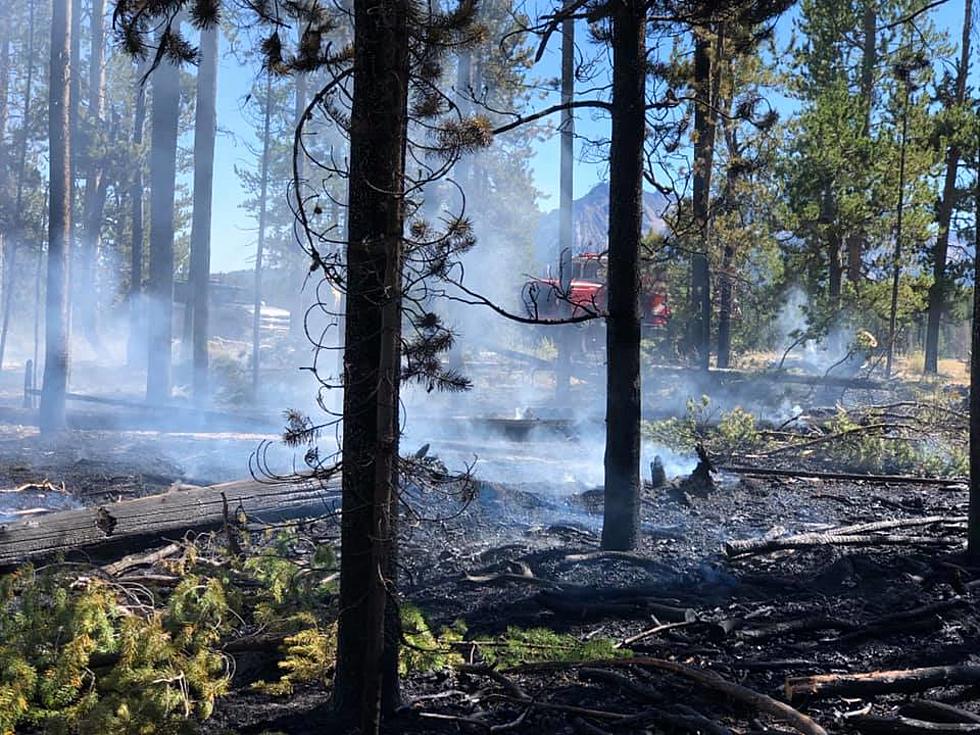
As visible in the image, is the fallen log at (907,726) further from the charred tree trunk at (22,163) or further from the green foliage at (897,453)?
the charred tree trunk at (22,163)

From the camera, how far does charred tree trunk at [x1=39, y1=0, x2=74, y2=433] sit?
1634cm

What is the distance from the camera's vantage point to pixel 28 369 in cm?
2097

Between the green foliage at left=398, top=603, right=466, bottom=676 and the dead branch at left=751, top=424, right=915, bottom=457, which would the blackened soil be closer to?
the green foliage at left=398, top=603, right=466, bottom=676

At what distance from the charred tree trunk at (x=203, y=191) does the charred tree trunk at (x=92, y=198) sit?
1197 cm

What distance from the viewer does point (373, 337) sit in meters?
3.91

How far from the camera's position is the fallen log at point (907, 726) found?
387 centimetres

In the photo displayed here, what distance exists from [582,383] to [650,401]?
16.9 feet

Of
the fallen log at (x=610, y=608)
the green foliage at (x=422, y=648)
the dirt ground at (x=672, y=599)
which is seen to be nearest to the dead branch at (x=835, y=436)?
the dirt ground at (x=672, y=599)

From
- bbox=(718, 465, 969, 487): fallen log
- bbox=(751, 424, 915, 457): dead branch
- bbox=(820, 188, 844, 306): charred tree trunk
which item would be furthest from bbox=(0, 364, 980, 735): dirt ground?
bbox=(820, 188, 844, 306): charred tree trunk

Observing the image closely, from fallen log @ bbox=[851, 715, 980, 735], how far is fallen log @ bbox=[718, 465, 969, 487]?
24.9ft

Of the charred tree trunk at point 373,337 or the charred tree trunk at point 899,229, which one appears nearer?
the charred tree trunk at point 373,337

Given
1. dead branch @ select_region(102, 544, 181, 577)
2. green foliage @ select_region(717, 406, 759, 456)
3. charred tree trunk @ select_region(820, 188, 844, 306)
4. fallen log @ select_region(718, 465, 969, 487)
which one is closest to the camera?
dead branch @ select_region(102, 544, 181, 577)

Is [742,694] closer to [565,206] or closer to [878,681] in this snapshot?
[878,681]

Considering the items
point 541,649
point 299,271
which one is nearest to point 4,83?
point 299,271
